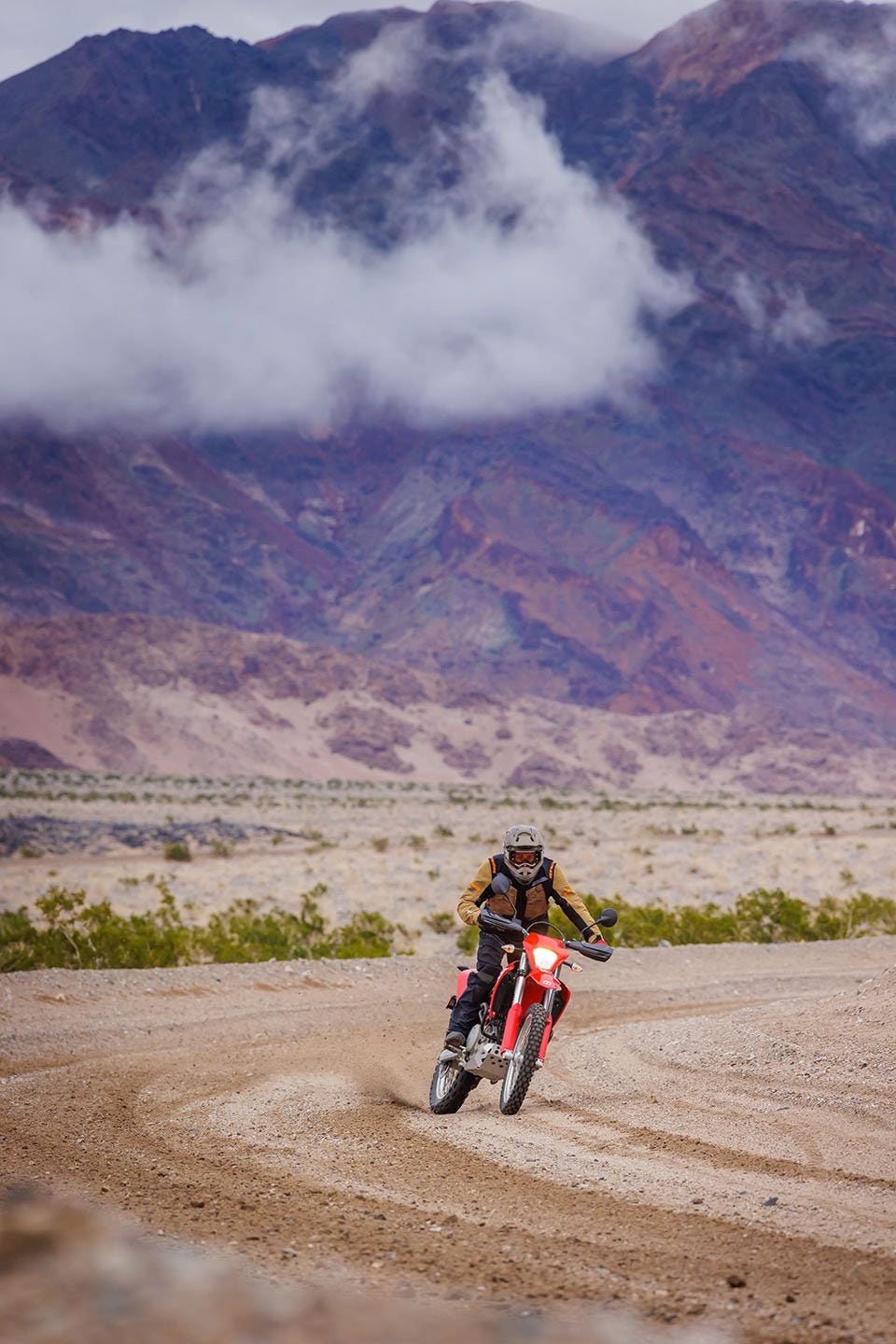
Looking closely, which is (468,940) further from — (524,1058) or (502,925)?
(524,1058)

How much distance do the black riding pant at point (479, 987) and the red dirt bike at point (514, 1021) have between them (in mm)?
51

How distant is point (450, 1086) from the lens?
979 centimetres

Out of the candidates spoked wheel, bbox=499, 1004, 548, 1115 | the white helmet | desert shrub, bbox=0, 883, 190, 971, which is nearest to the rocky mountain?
desert shrub, bbox=0, 883, 190, 971

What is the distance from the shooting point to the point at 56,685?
376ft

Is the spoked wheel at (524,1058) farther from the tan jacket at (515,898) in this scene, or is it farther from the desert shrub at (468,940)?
the desert shrub at (468,940)

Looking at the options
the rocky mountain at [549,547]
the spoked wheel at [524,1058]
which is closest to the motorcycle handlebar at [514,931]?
the spoked wheel at [524,1058]

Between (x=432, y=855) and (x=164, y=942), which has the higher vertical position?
(x=164, y=942)

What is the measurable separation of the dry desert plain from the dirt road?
27 mm

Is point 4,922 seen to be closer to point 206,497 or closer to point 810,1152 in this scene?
point 810,1152

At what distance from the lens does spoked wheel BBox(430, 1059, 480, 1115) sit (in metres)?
9.74

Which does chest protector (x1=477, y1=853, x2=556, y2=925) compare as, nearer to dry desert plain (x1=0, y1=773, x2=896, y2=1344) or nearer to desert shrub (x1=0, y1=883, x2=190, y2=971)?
dry desert plain (x1=0, y1=773, x2=896, y2=1344)

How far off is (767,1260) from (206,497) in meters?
175

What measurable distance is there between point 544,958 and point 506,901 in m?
0.66

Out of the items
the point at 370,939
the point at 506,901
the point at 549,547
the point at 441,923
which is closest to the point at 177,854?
the point at 441,923
